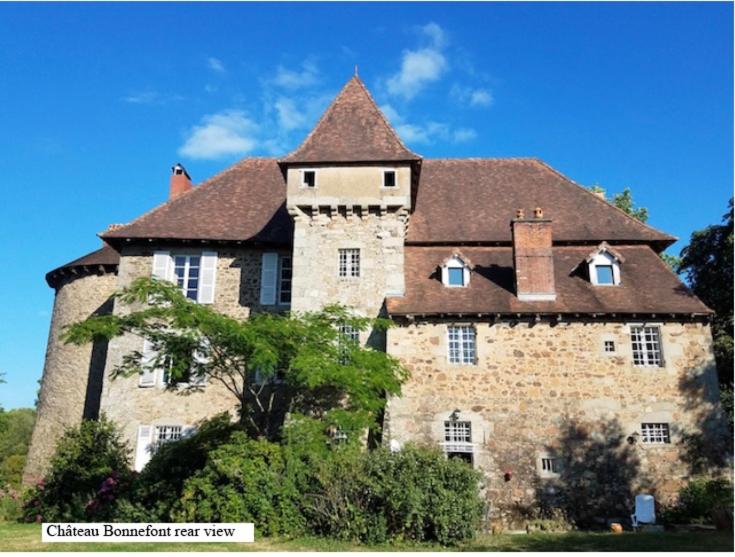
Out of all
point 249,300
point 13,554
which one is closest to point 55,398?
point 249,300

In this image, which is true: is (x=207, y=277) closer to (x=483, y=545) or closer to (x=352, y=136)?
(x=352, y=136)

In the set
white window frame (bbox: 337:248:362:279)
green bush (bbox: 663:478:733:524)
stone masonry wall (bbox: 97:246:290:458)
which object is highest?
white window frame (bbox: 337:248:362:279)

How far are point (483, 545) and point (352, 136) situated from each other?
→ 13.1 meters

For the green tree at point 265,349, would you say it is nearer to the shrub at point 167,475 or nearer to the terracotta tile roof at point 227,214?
the shrub at point 167,475

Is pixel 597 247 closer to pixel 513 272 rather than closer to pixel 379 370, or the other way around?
pixel 513 272

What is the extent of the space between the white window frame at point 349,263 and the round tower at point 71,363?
8922 millimetres

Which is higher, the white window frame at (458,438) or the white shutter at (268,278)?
the white shutter at (268,278)

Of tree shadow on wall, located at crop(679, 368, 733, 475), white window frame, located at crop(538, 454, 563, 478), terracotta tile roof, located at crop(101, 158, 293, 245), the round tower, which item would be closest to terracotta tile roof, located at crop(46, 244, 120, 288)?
the round tower

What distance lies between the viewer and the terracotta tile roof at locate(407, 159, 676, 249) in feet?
64.1

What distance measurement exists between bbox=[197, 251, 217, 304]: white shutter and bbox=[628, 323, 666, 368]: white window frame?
12.9 metres

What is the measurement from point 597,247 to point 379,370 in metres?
8.30

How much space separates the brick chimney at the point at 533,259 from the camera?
683 inches

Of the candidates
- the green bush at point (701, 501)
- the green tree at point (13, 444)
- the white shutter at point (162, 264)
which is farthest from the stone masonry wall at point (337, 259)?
the green tree at point (13, 444)

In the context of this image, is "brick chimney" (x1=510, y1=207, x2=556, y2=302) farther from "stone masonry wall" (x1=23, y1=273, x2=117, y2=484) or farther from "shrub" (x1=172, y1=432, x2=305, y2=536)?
"stone masonry wall" (x1=23, y1=273, x2=117, y2=484)
